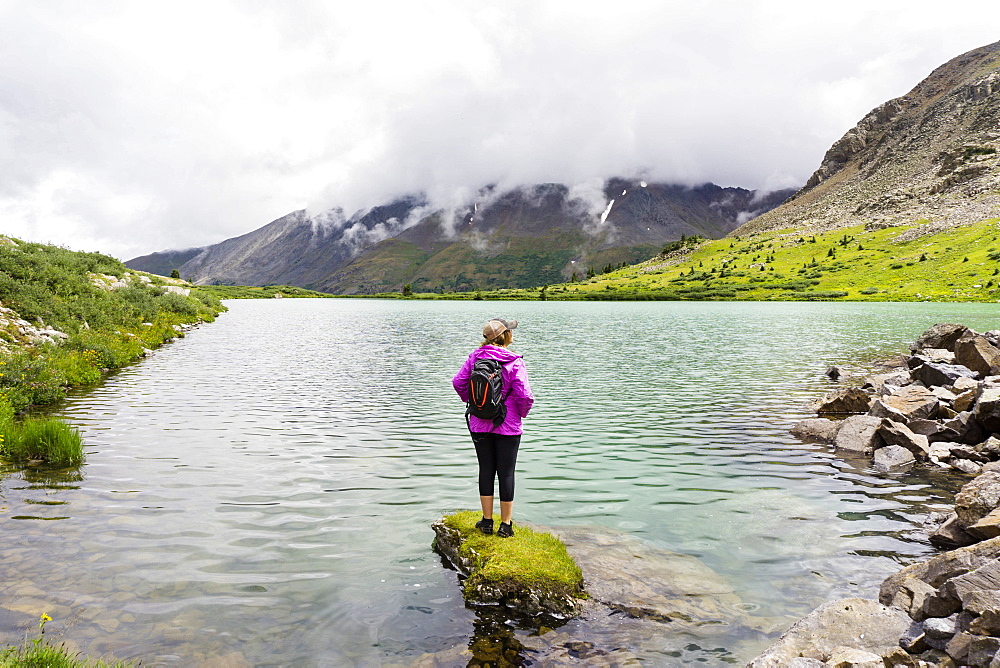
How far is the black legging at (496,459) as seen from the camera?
36.5ft

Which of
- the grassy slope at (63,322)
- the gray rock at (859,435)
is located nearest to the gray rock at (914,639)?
the gray rock at (859,435)

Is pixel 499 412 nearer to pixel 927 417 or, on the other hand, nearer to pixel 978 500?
pixel 978 500

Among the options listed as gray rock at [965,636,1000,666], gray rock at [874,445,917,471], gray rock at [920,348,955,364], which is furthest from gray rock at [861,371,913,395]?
gray rock at [965,636,1000,666]

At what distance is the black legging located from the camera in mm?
11133

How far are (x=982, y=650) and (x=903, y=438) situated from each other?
1441 cm

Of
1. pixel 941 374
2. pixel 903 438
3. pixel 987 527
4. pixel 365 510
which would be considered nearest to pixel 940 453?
pixel 903 438

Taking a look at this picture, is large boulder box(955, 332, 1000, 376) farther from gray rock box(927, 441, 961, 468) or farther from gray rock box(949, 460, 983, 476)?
gray rock box(949, 460, 983, 476)

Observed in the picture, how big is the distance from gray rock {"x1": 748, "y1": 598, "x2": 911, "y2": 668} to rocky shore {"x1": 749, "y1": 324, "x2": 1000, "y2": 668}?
0.01m

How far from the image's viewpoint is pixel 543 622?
9320mm

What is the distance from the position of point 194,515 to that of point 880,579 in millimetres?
14306

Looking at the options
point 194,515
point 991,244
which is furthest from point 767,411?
point 991,244

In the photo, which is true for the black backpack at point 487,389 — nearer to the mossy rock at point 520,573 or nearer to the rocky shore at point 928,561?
the mossy rock at point 520,573

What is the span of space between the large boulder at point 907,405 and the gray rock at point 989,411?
2280 mm

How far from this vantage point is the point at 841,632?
8.27 metres
